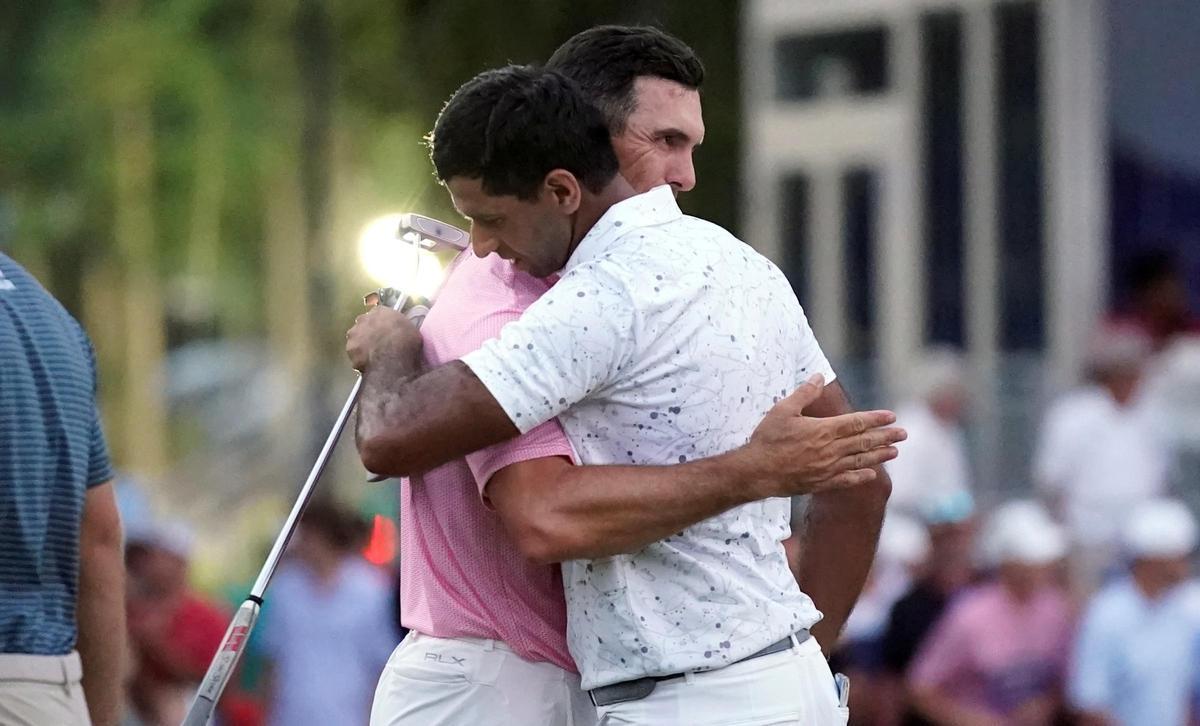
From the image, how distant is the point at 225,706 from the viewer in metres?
10.3

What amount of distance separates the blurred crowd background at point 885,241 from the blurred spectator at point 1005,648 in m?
0.02

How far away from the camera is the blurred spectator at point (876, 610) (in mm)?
9828

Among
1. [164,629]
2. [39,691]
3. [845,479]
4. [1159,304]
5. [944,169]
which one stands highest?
[845,479]

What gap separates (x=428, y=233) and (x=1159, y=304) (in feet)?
28.4

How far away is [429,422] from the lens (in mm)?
3857

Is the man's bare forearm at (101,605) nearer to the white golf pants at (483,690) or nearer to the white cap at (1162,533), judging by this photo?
the white golf pants at (483,690)

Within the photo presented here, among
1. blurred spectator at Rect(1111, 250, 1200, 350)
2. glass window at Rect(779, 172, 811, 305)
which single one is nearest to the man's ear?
blurred spectator at Rect(1111, 250, 1200, 350)

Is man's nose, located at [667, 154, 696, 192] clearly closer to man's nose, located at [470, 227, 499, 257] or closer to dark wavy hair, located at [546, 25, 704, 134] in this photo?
dark wavy hair, located at [546, 25, 704, 134]

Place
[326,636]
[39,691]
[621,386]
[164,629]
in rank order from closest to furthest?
[621,386] < [39,691] < [164,629] < [326,636]

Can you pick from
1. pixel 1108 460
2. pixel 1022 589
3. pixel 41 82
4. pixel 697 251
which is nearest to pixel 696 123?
pixel 697 251

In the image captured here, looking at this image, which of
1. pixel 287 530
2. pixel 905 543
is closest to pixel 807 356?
pixel 287 530

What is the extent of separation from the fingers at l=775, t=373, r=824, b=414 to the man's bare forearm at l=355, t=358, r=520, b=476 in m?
0.48

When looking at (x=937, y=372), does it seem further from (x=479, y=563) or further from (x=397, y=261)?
(x=479, y=563)

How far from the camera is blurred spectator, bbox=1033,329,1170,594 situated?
11.4 m
